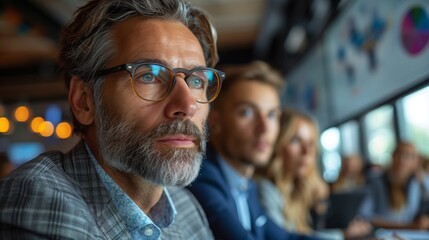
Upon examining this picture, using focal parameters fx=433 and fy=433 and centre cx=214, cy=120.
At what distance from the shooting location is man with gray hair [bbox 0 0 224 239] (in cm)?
91

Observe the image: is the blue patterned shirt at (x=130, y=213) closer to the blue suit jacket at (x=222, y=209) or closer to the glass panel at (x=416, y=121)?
the blue suit jacket at (x=222, y=209)

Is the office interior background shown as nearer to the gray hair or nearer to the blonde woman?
the gray hair

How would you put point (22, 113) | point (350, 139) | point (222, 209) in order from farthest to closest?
point (22, 113), point (350, 139), point (222, 209)

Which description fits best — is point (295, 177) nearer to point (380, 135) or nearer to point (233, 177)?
point (233, 177)

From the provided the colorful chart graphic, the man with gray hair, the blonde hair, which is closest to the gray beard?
the man with gray hair

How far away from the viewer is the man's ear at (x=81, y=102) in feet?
3.37

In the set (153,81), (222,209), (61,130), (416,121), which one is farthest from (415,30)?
(61,130)

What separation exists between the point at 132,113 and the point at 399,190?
8.55 ft

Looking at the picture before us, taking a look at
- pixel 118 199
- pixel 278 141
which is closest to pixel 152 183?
pixel 118 199

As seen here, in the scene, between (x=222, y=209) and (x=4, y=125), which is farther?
(x=4, y=125)

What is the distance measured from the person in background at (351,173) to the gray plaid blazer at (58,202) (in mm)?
3348

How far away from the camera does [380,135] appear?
410 centimetres

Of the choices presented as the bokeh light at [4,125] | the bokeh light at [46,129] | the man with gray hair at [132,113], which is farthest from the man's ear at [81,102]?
the bokeh light at [46,129]

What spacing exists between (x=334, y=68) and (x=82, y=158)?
3014mm
